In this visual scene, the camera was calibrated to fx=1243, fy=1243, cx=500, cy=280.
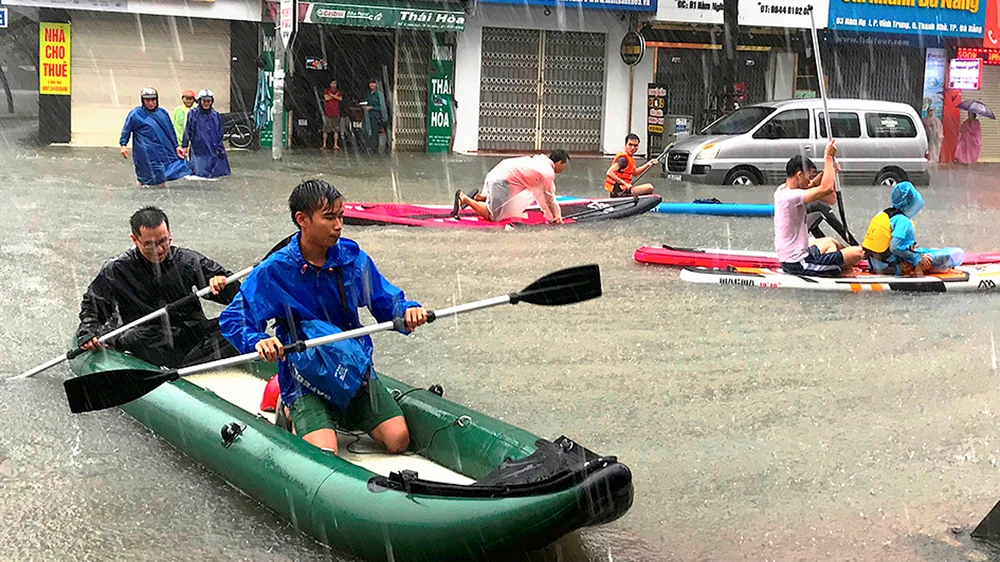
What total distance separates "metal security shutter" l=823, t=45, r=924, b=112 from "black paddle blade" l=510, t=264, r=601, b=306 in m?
24.3

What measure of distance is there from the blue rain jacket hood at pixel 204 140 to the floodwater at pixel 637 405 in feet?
15.7

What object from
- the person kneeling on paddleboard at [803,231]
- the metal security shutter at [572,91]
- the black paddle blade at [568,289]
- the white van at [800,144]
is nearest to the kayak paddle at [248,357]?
the black paddle blade at [568,289]

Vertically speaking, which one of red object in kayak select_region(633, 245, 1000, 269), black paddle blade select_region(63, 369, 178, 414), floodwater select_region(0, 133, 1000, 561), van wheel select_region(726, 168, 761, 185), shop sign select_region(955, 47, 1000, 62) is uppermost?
shop sign select_region(955, 47, 1000, 62)

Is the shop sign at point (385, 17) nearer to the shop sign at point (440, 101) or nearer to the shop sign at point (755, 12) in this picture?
the shop sign at point (440, 101)

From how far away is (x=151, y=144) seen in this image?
16.8 metres

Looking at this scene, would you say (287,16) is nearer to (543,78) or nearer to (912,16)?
(543,78)

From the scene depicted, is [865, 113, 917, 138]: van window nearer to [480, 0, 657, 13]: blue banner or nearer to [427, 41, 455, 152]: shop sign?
[480, 0, 657, 13]: blue banner

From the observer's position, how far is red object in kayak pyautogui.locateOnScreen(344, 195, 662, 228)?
13.7m

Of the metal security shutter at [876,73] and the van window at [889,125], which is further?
the metal security shutter at [876,73]

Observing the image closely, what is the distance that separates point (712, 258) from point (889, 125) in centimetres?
1125

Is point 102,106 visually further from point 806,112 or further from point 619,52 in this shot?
point 806,112

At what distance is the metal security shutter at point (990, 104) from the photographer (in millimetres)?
30094

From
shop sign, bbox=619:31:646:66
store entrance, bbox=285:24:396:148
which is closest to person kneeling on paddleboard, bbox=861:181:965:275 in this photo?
shop sign, bbox=619:31:646:66

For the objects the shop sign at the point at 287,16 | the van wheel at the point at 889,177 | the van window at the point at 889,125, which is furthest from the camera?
the van wheel at the point at 889,177
